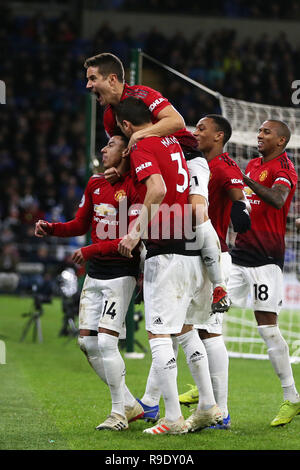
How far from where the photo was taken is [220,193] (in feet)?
19.1

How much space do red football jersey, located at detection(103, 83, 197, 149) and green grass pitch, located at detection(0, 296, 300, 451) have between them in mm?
2016

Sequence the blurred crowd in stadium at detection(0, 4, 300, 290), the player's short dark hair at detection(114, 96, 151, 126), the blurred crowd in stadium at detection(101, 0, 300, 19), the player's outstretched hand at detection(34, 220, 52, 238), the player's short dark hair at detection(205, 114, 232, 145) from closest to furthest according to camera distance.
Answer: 1. the player's short dark hair at detection(114, 96, 151, 126)
2. the player's outstretched hand at detection(34, 220, 52, 238)
3. the player's short dark hair at detection(205, 114, 232, 145)
4. the blurred crowd in stadium at detection(0, 4, 300, 290)
5. the blurred crowd in stadium at detection(101, 0, 300, 19)

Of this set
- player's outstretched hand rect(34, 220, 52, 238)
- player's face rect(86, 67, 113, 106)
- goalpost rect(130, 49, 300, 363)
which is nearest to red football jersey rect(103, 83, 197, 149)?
player's face rect(86, 67, 113, 106)

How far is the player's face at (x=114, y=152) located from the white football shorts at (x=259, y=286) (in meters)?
1.51

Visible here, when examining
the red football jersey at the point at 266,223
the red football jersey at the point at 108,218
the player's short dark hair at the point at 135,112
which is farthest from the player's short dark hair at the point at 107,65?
the red football jersey at the point at 266,223

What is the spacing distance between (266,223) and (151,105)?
1.62 m

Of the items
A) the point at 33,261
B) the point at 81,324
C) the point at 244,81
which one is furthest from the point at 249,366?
the point at 244,81

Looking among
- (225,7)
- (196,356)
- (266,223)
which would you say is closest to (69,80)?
(225,7)

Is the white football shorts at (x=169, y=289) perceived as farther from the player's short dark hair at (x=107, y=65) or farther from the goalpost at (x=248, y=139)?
the goalpost at (x=248, y=139)

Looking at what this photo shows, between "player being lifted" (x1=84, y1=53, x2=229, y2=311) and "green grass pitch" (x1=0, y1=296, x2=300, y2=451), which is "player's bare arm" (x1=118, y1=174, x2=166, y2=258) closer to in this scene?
"player being lifted" (x1=84, y1=53, x2=229, y2=311)

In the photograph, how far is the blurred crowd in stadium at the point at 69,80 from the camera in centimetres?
2217

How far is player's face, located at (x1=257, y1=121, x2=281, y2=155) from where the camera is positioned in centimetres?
639
